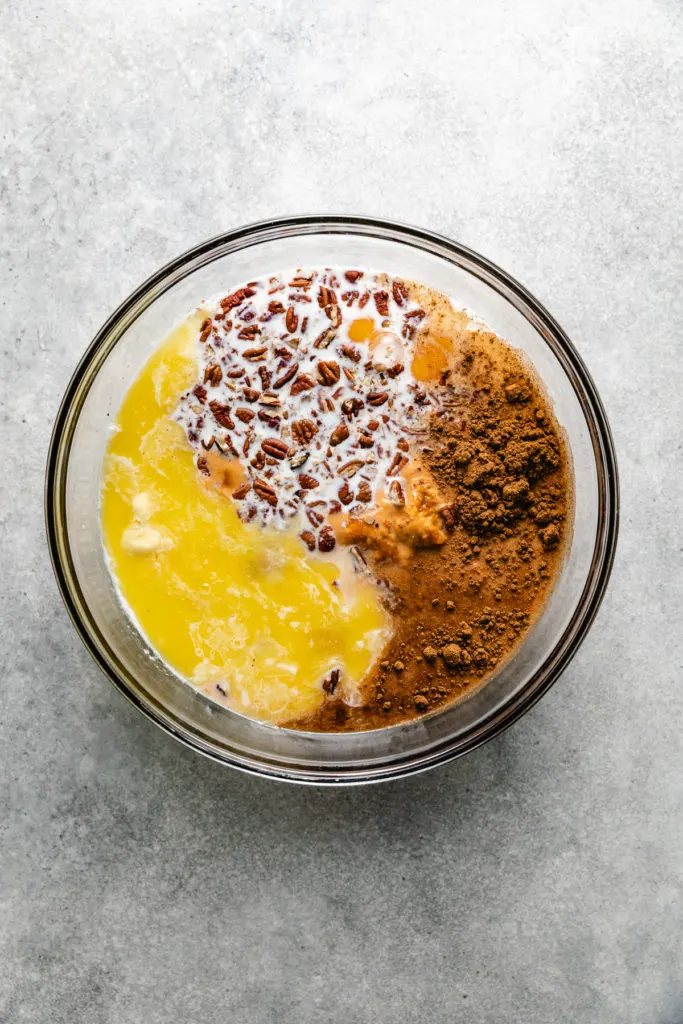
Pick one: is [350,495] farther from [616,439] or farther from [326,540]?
[616,439]

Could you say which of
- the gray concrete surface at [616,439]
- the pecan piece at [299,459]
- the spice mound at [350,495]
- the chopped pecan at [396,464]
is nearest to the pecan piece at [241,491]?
the spice mound at [350,495]

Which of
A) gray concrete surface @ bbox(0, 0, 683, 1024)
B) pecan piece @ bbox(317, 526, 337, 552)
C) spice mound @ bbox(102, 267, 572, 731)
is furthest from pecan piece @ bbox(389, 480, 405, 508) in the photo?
gray concrete surface @ bbox(0, 0, 683, 1024)

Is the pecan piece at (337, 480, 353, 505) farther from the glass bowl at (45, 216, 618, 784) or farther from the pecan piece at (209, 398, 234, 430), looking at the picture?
the glass bowl at (45, 216, 618, 784)

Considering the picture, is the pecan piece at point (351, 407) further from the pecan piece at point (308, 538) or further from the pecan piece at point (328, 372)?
the pecan piece at point (308, 538)

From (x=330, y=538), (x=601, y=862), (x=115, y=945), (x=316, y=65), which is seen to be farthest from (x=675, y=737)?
(x=316, y=65)

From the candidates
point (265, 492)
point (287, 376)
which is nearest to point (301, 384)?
point (287, 376)
